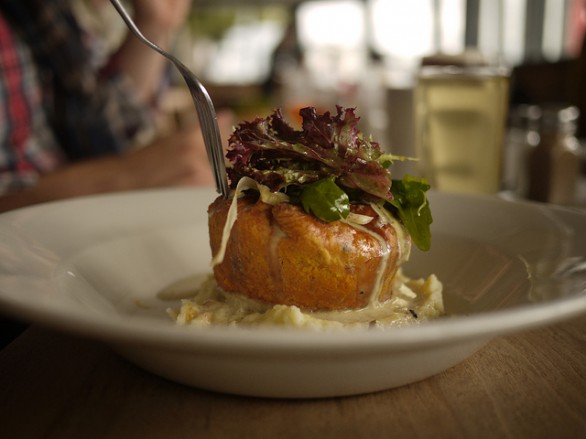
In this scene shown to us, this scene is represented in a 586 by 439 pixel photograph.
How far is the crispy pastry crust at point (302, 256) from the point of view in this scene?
31.8 inches

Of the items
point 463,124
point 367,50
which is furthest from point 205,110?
point 367,50

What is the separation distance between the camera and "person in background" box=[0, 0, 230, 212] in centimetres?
217

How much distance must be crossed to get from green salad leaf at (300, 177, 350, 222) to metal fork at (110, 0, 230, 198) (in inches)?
6.1

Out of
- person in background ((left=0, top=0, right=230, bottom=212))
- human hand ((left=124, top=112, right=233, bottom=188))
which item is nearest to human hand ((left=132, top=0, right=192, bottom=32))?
person in background ((left=0, top=0, right=230, bottom=212))

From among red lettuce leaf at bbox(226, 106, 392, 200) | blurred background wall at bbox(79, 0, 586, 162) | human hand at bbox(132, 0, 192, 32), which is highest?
human hand at bbox(132, 0, 192, 32)

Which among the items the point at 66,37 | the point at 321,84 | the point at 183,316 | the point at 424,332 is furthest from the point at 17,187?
the point at 321,84

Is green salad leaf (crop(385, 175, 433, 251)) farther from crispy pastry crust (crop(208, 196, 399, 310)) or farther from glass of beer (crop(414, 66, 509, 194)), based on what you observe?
glass of beer (crop(414, 66, 509, 194))

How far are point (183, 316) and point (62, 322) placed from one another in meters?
0.32

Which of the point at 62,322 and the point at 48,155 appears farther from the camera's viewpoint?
the point at 48,155

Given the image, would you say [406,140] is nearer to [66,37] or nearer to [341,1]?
[66,37]

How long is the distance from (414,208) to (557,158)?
3.28 feet

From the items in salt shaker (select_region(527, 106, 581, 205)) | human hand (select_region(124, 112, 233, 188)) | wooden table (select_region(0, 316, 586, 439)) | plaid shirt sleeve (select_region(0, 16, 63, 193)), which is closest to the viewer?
wooden table (select_region(0, 316, 586, 439))

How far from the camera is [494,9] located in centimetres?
1065

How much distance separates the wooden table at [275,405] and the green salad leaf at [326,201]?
238 mm
